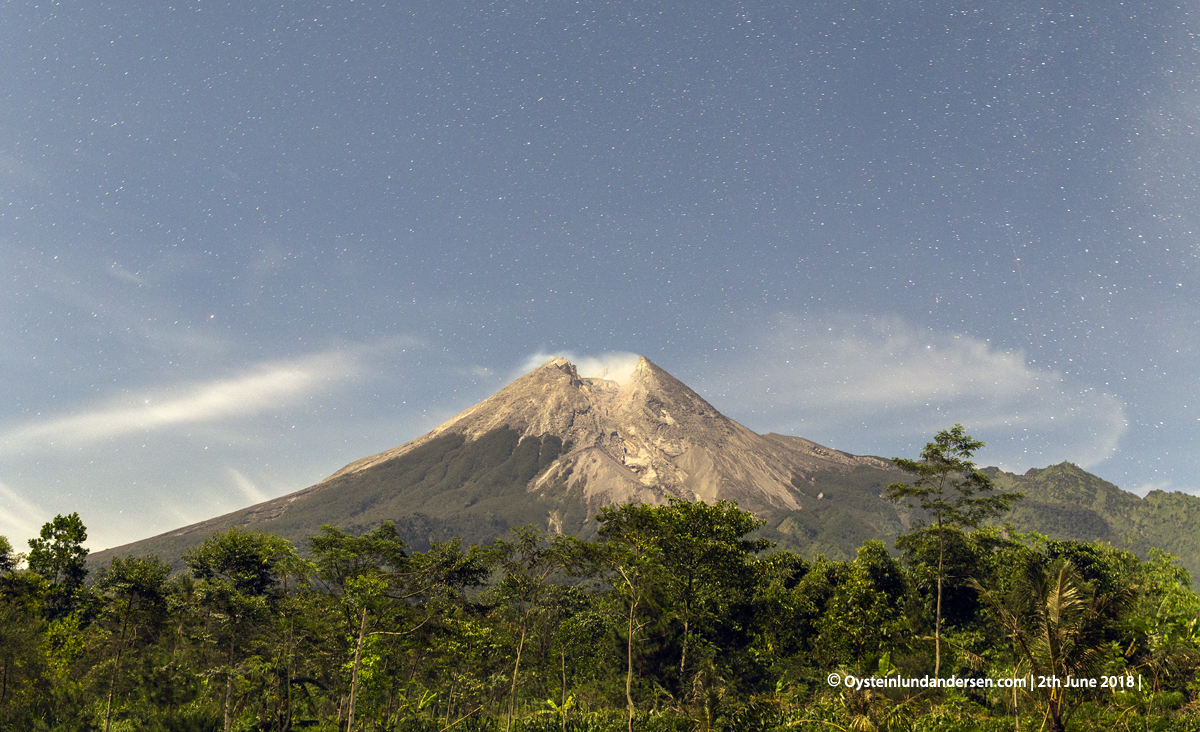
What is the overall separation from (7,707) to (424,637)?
18.7m

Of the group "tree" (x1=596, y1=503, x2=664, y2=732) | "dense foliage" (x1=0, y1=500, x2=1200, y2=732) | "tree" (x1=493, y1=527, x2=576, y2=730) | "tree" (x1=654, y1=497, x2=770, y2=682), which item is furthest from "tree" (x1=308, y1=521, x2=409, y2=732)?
"tree" (x1=654, y1=497, x2=770, y2=682)

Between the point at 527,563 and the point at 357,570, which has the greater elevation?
the point at 527,563

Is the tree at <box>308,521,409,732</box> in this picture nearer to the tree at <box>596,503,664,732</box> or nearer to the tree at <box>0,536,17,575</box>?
the tree at <box>596,503,664,732</box>

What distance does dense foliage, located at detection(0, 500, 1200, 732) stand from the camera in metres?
30.6

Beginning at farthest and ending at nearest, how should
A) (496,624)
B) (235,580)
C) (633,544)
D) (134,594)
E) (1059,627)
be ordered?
1. (496,624)
2. (633,544)
3. (235,580)
4. (134,594)
5. (1059,627)

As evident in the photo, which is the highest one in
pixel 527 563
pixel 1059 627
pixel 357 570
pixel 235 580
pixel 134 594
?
pixel 1059 627

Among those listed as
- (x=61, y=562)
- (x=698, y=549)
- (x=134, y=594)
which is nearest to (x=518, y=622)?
(x=698, y=549)

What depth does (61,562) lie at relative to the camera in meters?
38.2

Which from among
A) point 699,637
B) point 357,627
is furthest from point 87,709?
point 699,637

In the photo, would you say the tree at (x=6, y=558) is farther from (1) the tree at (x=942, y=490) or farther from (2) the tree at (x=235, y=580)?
(1) the tree at (x=942, y=490)

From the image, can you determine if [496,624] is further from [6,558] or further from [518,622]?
[6,558]

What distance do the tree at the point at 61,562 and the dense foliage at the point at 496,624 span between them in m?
0.10

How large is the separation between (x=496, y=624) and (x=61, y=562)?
26371mm

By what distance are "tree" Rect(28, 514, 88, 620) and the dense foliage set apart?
0.10 meters
